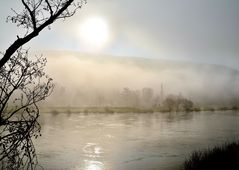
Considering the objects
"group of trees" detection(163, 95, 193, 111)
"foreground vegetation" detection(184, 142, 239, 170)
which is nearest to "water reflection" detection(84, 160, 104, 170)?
"foreground vegetation" detection(184, 142, 239, 170)

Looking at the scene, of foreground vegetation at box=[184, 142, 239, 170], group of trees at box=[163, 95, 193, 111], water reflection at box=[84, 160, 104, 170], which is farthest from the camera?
group of trees at box=[163, 95, 193, 111]

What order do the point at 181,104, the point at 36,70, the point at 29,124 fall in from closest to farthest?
the point at 29,124 < the point at 36,70 < the point at 181,104

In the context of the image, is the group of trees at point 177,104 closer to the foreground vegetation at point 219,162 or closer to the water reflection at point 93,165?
the water reflection at point 93,165

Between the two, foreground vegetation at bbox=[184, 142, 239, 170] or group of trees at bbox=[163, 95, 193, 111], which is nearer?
foreground vegetation at bbox=[184, 142, 239, 170]

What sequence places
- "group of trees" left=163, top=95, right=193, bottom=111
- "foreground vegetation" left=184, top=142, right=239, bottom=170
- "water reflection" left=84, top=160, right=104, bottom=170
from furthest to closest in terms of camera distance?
"group of trees" left=163, top=95, right=193, bottom=111
"water reflection" left=84, top=160, right=104, bottom=170
"foreground vegetation" left=184, top=142, right=239, bottom=170

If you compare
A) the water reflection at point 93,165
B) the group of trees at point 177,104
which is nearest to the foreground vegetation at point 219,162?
the water reflection at point 93,165

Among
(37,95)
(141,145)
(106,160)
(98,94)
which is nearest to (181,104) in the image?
(98,94)

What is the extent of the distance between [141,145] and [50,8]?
24106mm

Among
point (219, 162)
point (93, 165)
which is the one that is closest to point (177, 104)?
point (93, 165)

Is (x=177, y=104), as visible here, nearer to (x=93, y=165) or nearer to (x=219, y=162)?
(x=93, y=165)

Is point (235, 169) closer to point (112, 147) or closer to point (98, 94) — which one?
point (112, 147)

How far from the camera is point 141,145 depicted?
27750 mm

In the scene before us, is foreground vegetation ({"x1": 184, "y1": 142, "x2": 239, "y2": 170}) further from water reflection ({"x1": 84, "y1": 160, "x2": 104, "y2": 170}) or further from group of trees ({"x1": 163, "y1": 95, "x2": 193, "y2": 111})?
group of trees ({"x1": 163, "y1": 95, "x2": 193, "y2": 111})

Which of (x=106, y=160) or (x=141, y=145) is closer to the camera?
(x=106, y=160)
